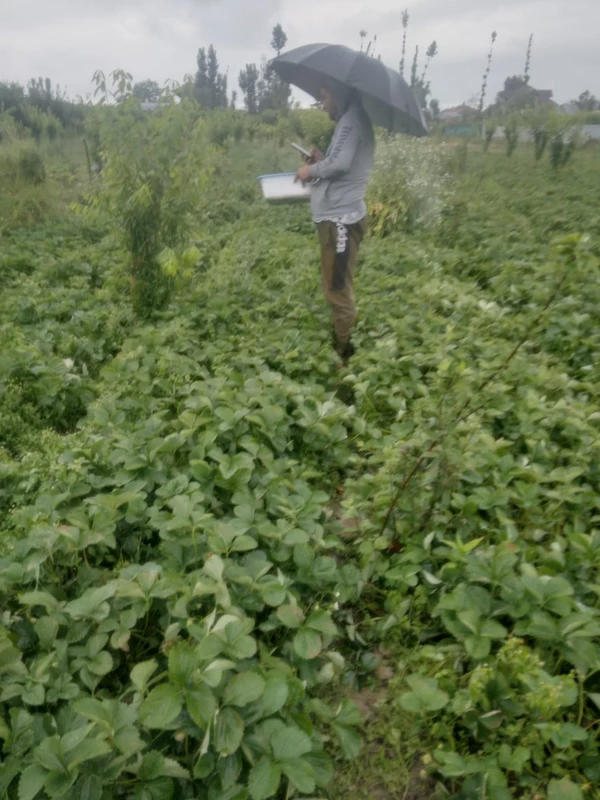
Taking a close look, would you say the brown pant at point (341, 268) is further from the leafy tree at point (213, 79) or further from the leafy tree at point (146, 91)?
the leafy tree at point (213, 79)

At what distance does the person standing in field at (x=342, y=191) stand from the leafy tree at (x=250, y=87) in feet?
94.3

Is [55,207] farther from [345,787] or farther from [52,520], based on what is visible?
[345,787]

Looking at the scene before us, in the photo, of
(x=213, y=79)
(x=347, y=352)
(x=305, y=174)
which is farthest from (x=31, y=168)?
(x=213, y=79)

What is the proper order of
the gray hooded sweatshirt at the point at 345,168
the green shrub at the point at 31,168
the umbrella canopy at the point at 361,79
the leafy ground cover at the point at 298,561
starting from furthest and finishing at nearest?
the green shrub at the point at 31,168 → the gray hooded sweatshirt at the point at 345,168 → the umbrella canopy at the point at 361,79 → the leafy ground cover at the point at 298,561

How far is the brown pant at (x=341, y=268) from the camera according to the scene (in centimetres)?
378

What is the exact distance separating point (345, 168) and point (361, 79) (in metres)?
0.51

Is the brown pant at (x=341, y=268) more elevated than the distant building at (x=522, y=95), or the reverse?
the distant building at (x=522, y=95)

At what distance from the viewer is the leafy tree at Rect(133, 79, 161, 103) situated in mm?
4039

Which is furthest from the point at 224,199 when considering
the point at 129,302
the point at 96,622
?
the point at 96,622

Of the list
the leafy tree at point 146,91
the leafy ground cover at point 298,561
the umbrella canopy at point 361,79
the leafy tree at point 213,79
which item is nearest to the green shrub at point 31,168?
the leafy tree at point 146,91

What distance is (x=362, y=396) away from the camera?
324 cm

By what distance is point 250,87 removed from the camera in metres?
29.9

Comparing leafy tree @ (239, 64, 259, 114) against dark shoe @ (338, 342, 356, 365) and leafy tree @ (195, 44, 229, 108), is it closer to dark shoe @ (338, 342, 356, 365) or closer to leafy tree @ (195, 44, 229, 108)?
leafy tree @ (195, 44, 229, 108)

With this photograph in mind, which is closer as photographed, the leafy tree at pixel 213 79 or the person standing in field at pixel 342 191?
the person standing in field at pixel 342 191
